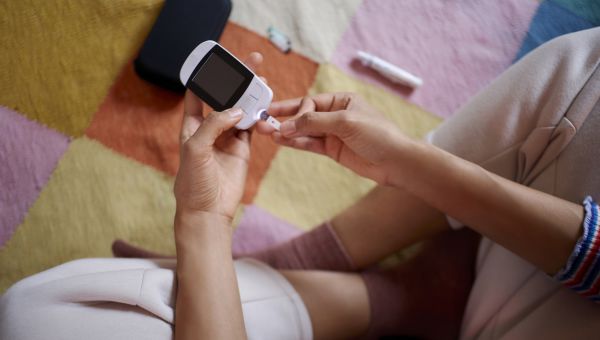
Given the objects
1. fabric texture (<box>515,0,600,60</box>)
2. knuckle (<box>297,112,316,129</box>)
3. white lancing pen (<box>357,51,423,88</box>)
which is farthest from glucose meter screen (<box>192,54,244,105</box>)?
fabric texture (<box>515,0,600,60</box>)

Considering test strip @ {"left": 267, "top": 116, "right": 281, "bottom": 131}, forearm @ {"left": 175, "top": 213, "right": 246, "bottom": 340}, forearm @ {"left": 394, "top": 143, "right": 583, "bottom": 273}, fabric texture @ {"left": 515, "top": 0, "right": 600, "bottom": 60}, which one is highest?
fabric texture @ {"left": 515, "top": 0, "right": 600, "bottom": 60}

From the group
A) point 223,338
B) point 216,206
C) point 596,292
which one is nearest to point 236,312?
point 223,338

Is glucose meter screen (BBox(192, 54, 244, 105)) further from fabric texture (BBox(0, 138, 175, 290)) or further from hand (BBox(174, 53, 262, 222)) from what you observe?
fabric texture (BBox(0, 138, 175, 290))

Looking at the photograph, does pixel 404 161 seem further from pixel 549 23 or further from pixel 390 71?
pixel 549 23

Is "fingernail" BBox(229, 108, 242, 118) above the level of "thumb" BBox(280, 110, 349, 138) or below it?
below

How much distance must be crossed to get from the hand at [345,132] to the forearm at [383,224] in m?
0.11

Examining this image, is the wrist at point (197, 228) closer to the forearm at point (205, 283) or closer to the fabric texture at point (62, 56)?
the forearm at point (205, 283)

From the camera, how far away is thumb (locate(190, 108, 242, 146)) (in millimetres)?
533

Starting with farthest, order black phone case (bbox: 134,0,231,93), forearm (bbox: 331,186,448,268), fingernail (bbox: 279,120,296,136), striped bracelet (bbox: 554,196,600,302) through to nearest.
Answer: black phone case (bbox: 134,0,231,93) < forearm (bbox: 331,186,448,268) < fingernail (bbox: 279,120,296,136) < striped bracelet (bbox: 554,196,600,302)

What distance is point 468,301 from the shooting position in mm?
701

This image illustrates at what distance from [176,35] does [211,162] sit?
36 centimetres

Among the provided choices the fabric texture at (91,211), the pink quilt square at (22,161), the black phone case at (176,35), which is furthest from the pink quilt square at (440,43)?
the pink quilt square at (22,161)

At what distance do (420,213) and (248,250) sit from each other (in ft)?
1.07

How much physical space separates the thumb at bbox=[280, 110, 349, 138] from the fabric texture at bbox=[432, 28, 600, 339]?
172 millimetres
